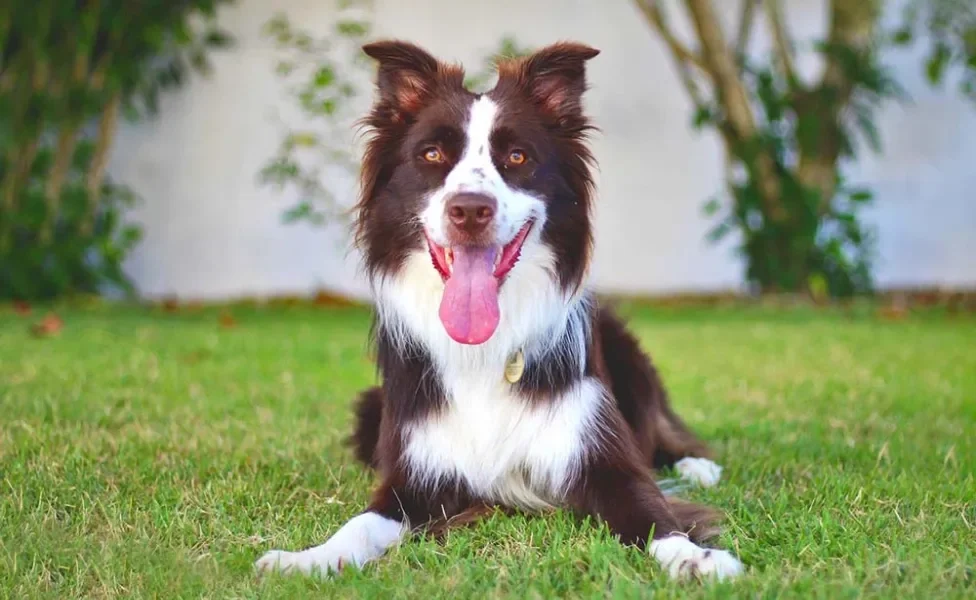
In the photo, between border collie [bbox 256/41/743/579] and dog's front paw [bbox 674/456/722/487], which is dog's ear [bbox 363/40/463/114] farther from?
dog's front paw [bbox 674/456/722/487]

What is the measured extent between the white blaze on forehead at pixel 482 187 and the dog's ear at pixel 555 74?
0.69 feet

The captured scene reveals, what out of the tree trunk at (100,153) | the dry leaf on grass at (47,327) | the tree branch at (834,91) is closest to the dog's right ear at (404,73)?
the dry leaf on grass at (47,327)

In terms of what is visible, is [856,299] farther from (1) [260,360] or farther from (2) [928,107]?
(1) [260,360]

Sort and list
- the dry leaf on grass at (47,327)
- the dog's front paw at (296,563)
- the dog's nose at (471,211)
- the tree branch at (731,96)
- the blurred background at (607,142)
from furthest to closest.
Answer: the blurred background at (607,142) → the tree branch at (731,96) → the dry leaf on grass at (47,327) → the dog's nose at (471,211) → the dog's front paw at (296,563)

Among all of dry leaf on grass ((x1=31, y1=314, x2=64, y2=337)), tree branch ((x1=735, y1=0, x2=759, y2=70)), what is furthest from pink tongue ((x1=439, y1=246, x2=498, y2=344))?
tree branch ((x1=735, y1=0, x2=759, y2=70))

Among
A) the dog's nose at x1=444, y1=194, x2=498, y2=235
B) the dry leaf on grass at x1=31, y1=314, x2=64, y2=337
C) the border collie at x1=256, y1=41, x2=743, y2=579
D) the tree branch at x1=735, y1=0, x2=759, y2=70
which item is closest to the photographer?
the dog's nose at x1=444, y1=194, x2=498, y2=235

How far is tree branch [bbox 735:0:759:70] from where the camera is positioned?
1083cm

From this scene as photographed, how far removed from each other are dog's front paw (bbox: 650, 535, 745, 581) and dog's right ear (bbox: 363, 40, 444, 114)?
1611 millimetres

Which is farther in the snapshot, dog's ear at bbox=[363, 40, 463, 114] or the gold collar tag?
dog's ear at bbox=[363, 40, 463, 114]

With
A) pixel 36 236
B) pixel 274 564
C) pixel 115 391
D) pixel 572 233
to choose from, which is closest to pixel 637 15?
pixel 36 236

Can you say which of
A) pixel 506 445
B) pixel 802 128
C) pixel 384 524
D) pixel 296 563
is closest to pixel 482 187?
pixel 506 445

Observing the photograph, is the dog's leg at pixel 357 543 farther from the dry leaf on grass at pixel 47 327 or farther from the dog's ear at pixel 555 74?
the dry leaf on grass at pixel 47 327

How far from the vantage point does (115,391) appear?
5281mm

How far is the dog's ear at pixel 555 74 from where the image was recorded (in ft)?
11.5
